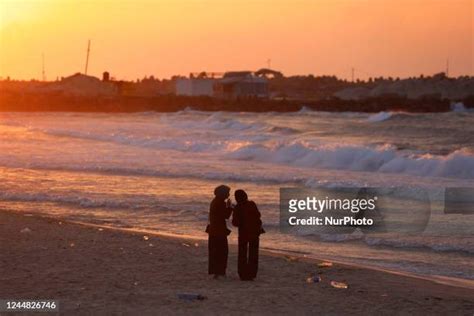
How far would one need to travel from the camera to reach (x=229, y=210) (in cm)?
988

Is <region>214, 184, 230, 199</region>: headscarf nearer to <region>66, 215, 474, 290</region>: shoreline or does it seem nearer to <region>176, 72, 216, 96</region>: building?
<region>66, 215, 474, 290</region>: shoreline

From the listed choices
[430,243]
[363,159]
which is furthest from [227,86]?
[430,243]

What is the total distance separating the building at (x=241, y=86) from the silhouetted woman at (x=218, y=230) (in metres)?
85.3

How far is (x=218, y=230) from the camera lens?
9.89 metres

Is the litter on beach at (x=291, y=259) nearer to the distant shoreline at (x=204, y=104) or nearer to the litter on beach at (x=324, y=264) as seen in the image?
the litter on beach at (x=324, y=264)

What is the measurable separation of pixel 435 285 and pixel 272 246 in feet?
10.7

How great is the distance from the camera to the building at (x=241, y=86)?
314ft

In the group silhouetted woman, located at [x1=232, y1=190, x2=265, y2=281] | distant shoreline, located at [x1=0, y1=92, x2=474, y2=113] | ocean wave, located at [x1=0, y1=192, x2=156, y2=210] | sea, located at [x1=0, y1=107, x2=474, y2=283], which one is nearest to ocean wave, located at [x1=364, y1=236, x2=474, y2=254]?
sea, located at [x1=0, y1=107, x2=474, y2=283]

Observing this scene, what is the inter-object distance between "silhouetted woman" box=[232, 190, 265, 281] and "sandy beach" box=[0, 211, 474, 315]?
0.18 meters

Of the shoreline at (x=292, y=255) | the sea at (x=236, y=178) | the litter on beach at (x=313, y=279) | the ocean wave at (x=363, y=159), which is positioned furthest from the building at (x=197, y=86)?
the litter on beach at (x=313, y=279)

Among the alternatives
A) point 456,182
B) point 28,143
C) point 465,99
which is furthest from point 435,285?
point 465,99

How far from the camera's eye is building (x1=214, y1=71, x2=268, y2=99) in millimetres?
95812

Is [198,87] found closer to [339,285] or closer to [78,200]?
[78,200]

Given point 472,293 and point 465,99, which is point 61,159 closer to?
point 472,293
